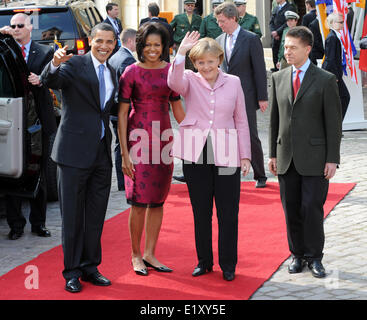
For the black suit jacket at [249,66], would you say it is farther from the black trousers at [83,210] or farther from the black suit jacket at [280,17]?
the black suit jacket at [280,17]

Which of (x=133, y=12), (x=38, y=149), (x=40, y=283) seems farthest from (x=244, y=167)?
(x=133, y=12)

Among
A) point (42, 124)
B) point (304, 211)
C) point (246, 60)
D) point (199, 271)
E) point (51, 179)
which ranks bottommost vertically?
point (199, 271)

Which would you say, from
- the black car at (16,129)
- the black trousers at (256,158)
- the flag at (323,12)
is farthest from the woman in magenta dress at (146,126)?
the flag at (323,12)

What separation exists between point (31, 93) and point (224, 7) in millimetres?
2664

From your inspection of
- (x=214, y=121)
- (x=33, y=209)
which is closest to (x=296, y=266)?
(x=214, y=121)

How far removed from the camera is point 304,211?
21.0ft

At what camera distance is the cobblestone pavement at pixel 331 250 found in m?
5.93

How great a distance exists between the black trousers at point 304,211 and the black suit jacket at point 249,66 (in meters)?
3.09

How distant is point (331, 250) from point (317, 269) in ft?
2.50

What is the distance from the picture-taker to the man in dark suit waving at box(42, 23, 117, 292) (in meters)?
6.03

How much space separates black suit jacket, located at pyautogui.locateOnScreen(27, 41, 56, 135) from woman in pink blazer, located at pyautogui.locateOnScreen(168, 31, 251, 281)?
6.37 ft

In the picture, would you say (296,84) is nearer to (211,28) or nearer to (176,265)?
(176,265)

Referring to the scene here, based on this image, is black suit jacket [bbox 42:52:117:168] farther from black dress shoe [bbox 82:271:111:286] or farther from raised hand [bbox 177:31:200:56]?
black dress shoe [bbox 82:271:111:286]
